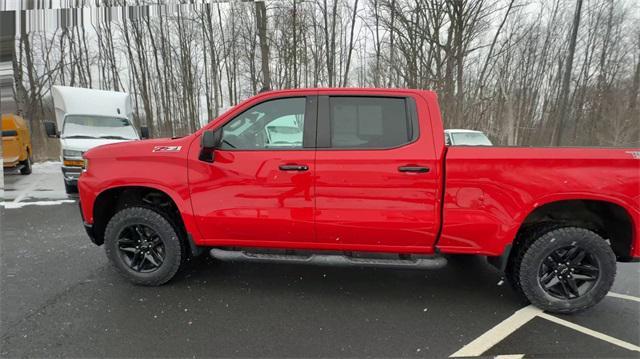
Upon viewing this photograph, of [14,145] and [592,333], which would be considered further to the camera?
[14,145]

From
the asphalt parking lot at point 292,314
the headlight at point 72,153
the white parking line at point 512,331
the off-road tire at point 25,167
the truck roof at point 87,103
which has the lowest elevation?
the white parking line at point 512,331

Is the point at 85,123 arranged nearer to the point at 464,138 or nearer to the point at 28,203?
the point at 28,203

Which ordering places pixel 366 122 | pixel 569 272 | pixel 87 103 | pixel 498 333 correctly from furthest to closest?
pixel 87 103 → pixel 366 122 → pixel 569 272 → pixel 498 333

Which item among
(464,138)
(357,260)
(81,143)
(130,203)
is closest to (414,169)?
(357,260)

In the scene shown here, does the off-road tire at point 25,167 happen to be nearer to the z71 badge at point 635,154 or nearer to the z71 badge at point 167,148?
the z71 badge at point 167,148

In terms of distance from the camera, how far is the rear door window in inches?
124

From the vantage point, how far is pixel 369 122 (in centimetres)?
322

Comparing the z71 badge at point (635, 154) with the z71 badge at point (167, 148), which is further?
the z71 badge at point (167, 148)

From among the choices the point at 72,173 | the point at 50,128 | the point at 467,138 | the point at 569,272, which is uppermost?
the point at 50,128

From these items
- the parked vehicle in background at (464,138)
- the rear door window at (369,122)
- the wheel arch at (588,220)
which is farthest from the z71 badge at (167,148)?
the parked vehicle in background at (464,138)

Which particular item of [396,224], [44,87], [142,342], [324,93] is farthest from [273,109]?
[44,87]

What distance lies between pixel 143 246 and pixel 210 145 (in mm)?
1349

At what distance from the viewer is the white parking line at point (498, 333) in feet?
8.55

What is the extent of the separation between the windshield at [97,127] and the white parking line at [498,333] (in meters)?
9.35
